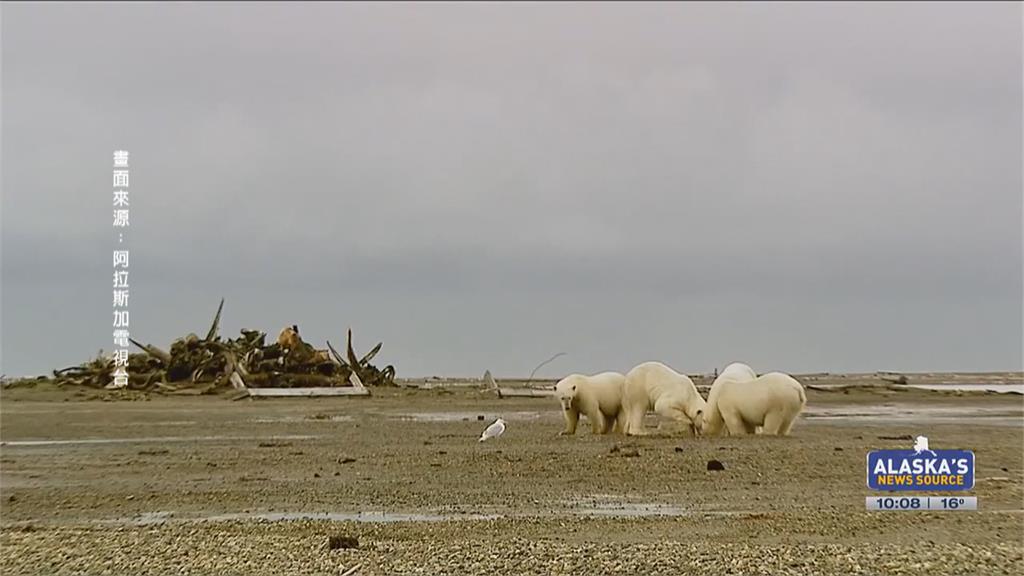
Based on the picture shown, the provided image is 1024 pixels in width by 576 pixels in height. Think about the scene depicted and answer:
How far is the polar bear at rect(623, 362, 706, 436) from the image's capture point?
77.6 feet

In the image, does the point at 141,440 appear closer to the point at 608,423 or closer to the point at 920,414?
the point at 608,423

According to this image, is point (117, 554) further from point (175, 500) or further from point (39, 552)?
point (175, 500)

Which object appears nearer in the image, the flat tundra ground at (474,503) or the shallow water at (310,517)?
the flat tundra ground at (474,503)

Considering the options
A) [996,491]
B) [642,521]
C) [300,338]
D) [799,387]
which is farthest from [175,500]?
[300,338]

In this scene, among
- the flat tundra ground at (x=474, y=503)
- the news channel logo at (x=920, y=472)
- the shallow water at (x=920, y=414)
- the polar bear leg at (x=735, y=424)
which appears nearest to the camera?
the flat tundra ground at (x=474, y=503)

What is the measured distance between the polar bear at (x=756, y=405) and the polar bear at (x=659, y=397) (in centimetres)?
41

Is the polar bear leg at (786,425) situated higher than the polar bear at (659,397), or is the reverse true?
the polar bear at (659,397)

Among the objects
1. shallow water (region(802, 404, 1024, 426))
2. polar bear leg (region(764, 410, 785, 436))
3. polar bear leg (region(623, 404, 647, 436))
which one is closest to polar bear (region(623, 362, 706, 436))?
polar bear leg (region(623, 404, 647, 436))

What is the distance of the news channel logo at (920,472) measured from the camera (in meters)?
13.9

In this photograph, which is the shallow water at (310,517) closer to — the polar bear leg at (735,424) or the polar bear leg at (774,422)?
the polar bear leg at (774,422)

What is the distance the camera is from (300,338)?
41.6 meters

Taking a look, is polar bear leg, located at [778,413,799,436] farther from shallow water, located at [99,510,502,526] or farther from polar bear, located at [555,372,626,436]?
shallow water, located at [99,510,502,526]

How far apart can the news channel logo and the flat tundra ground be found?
0.91ft

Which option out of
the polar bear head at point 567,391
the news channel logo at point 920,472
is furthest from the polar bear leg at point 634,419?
the news channel logo at point 920,472
